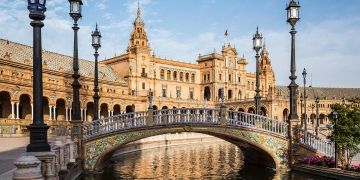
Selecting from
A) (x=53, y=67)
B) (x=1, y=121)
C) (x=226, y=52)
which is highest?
(x=226, y=52)

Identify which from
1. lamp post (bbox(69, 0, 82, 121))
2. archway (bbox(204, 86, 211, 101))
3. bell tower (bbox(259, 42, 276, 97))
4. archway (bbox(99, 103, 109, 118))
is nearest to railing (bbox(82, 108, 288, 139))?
lamp post (bbox(69, 0, 82, 121))

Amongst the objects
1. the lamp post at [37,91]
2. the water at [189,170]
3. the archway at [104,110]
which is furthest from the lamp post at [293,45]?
the archway at [104,110]

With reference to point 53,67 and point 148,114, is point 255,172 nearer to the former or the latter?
point 148,114

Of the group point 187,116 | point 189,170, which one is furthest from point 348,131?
point 189,170

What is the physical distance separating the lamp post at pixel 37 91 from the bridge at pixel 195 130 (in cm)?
931

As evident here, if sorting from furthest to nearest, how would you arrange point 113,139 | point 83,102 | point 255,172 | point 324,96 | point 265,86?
point 324,96 → point 265,86 → point 83,102 → point 255,172 → point 113,139

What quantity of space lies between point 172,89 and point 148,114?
62.6 meters

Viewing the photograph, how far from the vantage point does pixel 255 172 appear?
2192cm

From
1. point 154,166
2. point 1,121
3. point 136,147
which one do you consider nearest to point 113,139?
point 154,166

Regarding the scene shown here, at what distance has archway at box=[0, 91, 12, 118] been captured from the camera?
43.5 metres

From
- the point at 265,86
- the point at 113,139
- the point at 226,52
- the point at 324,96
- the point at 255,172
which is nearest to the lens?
the point at 113,139

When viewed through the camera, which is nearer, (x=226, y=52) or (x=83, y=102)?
(x=83, y=102)

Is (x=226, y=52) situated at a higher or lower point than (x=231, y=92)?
higher

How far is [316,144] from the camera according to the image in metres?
21.3
